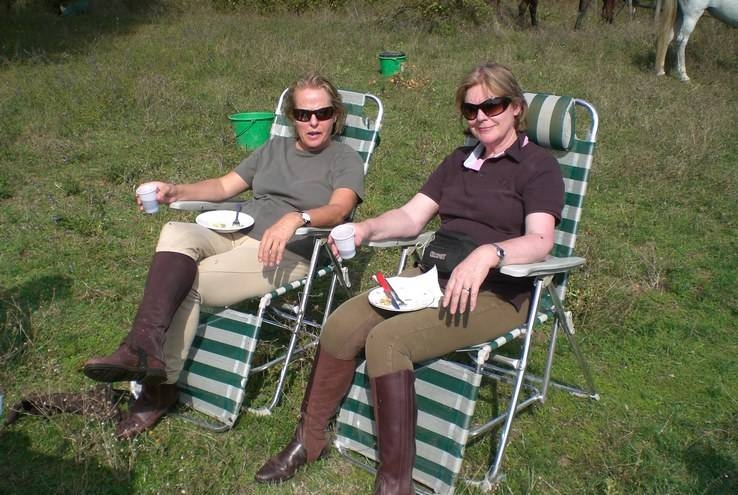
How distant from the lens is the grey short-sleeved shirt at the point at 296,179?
10.8 feet

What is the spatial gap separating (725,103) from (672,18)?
8.11 ft

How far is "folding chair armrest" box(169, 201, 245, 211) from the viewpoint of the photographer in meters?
3.18

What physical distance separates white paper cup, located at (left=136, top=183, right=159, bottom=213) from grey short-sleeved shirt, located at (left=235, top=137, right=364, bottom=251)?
0.49 metres

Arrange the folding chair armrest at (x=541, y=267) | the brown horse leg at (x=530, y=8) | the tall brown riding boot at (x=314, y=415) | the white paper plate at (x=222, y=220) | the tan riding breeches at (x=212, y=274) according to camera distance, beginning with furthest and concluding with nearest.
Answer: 1. the brown horse leg at (x=530, y=8)
2. the white paper plate at (x=222, y=220)
3. the tan riding breeches at (x=212, y=274)
4. the tall brown riding boot at (x=314, y=415)
5. the folding chair armrest at (x=541, y=267)

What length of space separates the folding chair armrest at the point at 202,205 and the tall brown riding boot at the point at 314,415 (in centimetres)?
111

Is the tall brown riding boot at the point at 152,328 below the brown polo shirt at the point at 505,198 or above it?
below

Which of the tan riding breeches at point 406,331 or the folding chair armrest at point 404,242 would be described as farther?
the folding chair armrest at point 404,242

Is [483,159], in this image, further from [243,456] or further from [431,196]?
[243,456]

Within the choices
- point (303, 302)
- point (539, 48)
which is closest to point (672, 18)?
point (539, 48)

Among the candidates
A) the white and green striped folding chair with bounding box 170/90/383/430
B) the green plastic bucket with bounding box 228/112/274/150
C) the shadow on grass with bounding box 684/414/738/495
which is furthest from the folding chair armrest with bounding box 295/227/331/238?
the green plastic bucket with bounding box 228/112/274/150

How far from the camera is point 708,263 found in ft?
14.2

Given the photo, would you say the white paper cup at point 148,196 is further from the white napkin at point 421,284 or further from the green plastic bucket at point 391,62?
the green plastic bucket at point 391,62

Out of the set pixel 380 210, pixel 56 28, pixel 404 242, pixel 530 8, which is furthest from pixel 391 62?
pixel 56 28

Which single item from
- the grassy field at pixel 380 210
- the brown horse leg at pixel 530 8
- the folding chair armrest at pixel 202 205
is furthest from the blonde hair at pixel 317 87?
the brown horse leg at pixel 530 8
